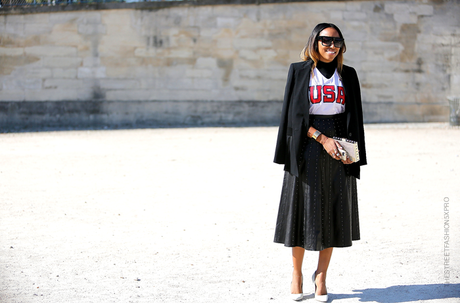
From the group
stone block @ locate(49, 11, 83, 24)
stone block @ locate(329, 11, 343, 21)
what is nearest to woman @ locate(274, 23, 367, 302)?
stone block @ locate(329, 11, 343, 21)

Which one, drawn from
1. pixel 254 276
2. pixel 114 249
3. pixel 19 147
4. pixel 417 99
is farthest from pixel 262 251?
pixel 417 99

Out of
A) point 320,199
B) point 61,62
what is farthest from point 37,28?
point 320,199

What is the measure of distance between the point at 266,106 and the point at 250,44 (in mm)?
1795

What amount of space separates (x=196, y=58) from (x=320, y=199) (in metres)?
12.3

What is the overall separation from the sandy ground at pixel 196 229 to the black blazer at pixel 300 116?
925 millimetres

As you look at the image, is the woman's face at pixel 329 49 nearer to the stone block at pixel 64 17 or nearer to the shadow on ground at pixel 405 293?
the shadow on ground at pixel 405 293

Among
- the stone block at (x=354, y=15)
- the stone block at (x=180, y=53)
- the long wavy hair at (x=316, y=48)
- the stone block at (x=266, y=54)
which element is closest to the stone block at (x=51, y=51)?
the stone block at (x=180, y=53)

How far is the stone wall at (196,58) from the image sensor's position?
15266mm

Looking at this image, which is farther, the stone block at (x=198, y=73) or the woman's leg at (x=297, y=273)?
the stone block at (x=198, y=73)

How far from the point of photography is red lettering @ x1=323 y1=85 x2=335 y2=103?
3.56 meters

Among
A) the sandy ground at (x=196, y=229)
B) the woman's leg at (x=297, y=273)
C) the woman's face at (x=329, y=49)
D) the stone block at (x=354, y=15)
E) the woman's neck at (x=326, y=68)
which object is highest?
the stone block at (x=354, y=15)

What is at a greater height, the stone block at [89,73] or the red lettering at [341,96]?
the stone block at [89,73]

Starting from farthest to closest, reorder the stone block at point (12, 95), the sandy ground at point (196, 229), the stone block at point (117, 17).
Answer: the stone block at point (12, 95) → the stone block at point (117, 17) → the sandy ground at point (196, 229)

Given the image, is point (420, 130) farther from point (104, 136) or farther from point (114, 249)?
point (114, 249)
